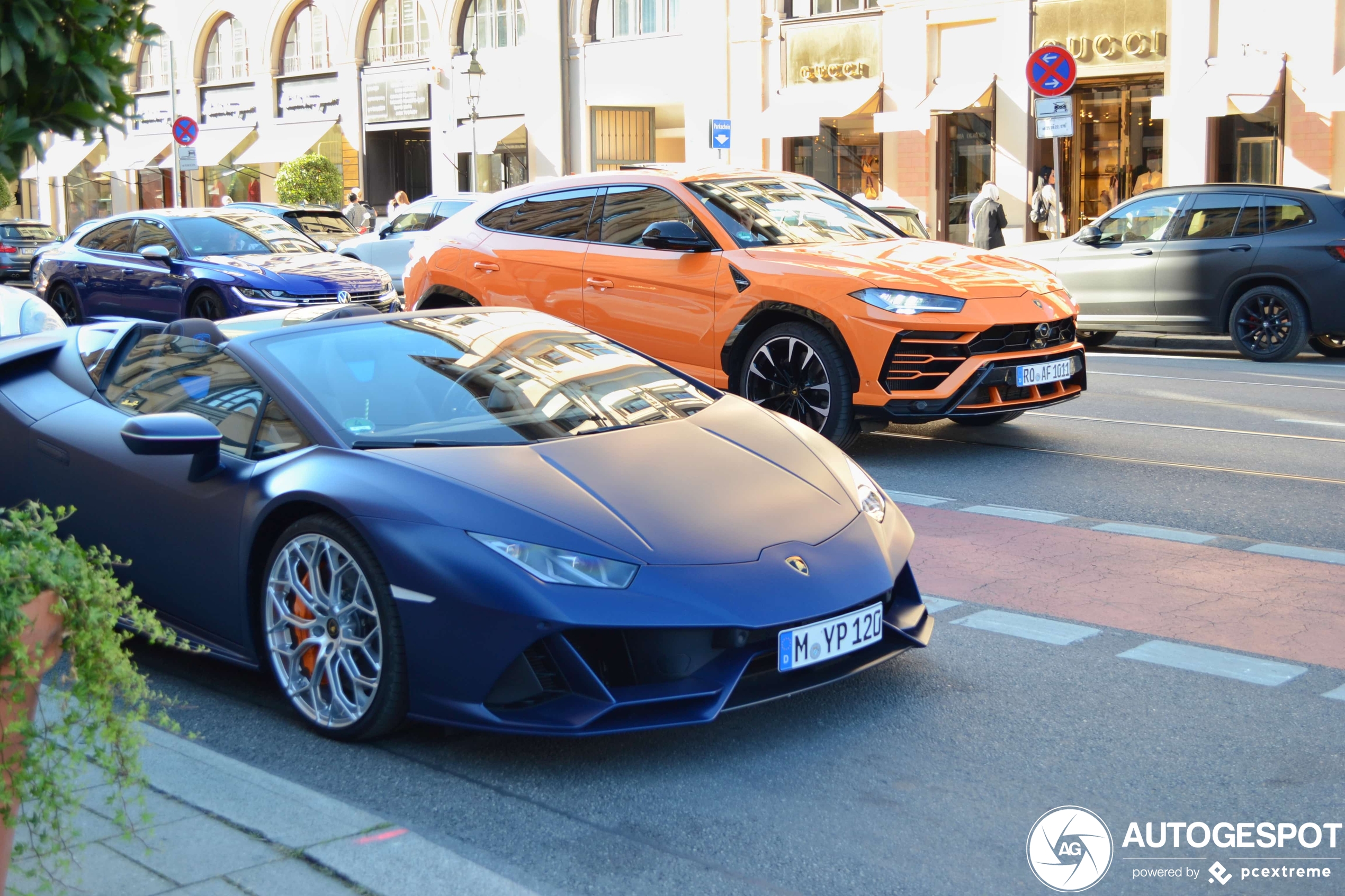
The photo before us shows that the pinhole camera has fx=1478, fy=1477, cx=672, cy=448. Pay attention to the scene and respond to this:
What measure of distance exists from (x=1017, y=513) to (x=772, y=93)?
2514 cm

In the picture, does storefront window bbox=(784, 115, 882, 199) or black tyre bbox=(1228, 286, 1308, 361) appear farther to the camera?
storefront window bbox=(784, 115, 882, 199)

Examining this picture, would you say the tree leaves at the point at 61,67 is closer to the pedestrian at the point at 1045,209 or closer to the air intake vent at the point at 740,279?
the air intake vent at the point at 740,279

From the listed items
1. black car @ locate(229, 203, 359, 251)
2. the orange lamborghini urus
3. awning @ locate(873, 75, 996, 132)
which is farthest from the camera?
awning @ locate(873, 75, 996, 132)

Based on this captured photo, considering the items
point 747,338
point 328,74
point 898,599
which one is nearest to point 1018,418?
point 747,338

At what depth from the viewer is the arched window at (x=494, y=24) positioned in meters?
37.8

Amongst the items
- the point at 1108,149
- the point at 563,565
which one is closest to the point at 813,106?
the point at 1108,149

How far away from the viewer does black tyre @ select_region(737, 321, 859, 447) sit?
860cm

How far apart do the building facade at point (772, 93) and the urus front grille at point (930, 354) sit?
8.68 metres

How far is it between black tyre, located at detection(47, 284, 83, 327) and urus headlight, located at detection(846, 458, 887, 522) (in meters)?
13.8

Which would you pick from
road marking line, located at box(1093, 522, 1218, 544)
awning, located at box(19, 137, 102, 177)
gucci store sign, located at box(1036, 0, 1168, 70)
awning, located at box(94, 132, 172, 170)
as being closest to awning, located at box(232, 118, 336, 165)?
awning, located at box(94, 132, 172, 170)

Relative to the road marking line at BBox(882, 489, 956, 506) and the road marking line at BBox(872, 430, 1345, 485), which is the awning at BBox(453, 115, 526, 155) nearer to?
the road marking line at BBox(872, 430, 1345, 485)

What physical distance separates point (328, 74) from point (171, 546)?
136 feet

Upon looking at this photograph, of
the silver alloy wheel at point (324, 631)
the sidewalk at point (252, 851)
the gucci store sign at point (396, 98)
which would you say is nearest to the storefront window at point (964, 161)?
the gucci store sign at point (396, 98)

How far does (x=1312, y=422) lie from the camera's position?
10.4 m
